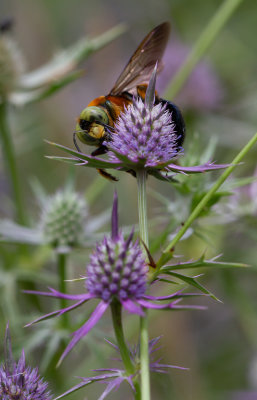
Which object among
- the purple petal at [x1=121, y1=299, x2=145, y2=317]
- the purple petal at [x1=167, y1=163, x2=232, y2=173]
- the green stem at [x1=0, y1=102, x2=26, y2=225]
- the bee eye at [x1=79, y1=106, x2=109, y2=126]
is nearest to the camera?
the purple petal at [x1=121, y1=299, x2=145, y2=317]

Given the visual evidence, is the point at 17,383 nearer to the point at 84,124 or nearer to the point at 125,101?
the point at 84,124


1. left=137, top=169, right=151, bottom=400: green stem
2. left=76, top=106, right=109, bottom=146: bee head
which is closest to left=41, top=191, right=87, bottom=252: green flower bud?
left=76, top=106, right=109, bottom=146: bee head

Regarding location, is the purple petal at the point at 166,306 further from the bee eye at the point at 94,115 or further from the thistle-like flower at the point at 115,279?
the bee eye at the point at 94,115

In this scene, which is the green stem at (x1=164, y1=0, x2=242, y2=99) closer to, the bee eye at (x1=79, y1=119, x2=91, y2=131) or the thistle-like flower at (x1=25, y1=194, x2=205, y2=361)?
the bee eye at (x1=79, y1=119, x2=91, y2=131)

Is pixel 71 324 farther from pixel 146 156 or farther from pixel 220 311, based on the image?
pixel 220 311

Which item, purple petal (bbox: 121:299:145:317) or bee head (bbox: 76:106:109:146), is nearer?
purple petal (bbox: 121:299:145:317)

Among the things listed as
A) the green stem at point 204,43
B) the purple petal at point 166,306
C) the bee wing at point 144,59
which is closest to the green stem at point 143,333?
the purple petal at point 166,306

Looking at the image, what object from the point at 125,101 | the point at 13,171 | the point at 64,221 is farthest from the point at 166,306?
the point at 13,171
